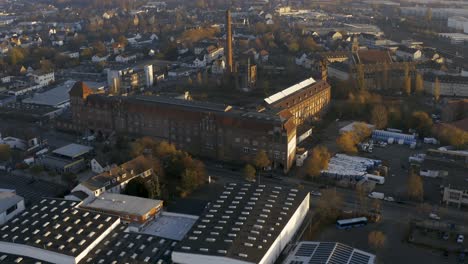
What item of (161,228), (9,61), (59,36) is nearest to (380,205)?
(161,228)

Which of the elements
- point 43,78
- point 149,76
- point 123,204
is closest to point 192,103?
point 123,204

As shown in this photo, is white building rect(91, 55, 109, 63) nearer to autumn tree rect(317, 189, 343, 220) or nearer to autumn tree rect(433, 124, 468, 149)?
autumn tree rect(433, 124, 468, 149)

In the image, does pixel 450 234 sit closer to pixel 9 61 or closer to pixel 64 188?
pixel 64 188

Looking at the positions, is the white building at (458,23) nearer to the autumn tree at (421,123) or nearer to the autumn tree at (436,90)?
the autumn tree at (436,90)

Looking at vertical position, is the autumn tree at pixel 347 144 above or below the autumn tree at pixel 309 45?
below

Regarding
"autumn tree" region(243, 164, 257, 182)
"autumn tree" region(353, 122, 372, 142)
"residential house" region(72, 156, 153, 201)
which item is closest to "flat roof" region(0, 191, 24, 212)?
"residential house" region(72, 156, 153, 201)

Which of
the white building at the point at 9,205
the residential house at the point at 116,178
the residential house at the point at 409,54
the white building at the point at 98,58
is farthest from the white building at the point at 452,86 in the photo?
the white building at the point at 98,58
